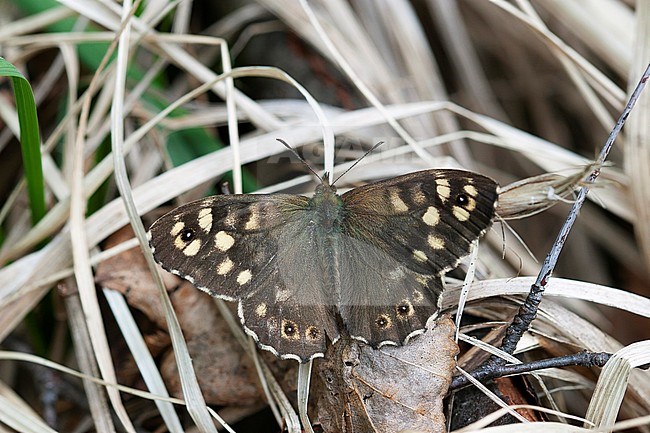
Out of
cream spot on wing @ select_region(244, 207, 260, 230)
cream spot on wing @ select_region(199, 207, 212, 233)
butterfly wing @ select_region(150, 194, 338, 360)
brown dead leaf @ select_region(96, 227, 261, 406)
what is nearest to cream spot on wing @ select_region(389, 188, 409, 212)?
butterfly wing @ select_region(150, 194, 338, 360)

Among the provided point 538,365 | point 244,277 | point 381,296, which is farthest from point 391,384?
point 244,277

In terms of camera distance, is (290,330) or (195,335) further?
(195,335)

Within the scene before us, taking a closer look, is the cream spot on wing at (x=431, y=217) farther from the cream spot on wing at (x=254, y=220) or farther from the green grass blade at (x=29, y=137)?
the green grass blade at (x=29, y=137)

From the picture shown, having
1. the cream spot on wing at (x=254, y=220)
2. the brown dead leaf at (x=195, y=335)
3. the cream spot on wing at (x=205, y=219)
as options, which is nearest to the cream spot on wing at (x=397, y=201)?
the cream spot on wing at (x=254, y=220)

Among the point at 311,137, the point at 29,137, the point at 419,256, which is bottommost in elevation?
the point at 419,256

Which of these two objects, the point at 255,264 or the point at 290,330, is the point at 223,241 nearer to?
the point at 255,264

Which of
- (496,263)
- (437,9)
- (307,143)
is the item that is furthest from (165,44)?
(496,263)

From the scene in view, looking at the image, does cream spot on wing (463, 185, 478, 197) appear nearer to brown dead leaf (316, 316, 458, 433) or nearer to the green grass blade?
brown dead leaf (316, 316, 458, 433)

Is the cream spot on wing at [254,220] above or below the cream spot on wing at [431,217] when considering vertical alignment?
above
